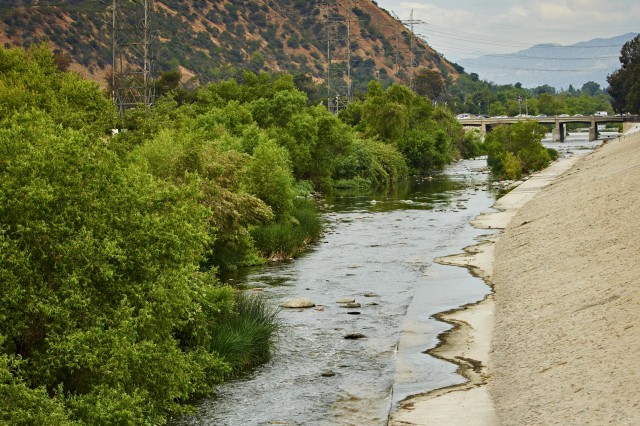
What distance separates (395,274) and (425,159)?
241 feet

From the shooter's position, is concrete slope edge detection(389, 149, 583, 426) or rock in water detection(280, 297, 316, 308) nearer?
concrete slope edge detection(389, 149, 583, 426)

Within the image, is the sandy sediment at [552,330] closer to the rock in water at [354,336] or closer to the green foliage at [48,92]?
the rock in water at [354,336]

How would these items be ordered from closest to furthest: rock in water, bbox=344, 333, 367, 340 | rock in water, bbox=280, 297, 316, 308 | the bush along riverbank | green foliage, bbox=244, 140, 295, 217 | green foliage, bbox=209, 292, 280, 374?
the bush along riverbank
green foliage, bbox=209, 292, 280, 374
rock in water, bbox=344, 333, 367, 340
rock in water, bbox=280, 297, 316, 308
green foliage, bbox=244, 140, 295, 217

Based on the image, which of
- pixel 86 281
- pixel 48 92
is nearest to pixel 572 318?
pixel 86 281

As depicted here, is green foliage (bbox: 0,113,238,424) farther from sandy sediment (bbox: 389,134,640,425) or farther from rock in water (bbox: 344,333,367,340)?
rock in water (bbox: 344,333,367,340)

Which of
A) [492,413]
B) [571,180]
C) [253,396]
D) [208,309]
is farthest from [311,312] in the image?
[571,180]

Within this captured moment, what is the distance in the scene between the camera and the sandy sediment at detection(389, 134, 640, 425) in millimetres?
22297

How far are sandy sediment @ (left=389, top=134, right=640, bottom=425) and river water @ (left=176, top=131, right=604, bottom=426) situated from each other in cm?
104

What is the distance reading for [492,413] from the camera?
2292 cm

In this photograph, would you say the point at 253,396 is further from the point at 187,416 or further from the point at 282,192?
the point at 282,192

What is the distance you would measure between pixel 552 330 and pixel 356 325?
24.5ft

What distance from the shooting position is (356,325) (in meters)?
33.1

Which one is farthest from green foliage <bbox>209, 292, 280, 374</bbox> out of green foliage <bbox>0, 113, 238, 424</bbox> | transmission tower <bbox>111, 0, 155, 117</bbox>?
transmission tower <bbox>111, 0, 155, 117</bbox>

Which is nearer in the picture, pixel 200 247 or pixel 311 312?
pixel 200 247
